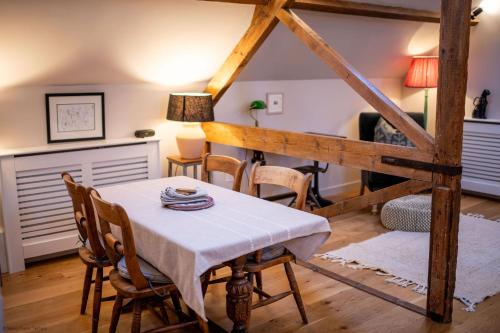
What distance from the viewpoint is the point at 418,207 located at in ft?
15.3

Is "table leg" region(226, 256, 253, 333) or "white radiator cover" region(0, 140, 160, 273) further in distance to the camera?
"white radiator cover" region(0, 140, 160, 273)

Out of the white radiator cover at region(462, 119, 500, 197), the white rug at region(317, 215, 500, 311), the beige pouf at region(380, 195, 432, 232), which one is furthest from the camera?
the white radiator cover at region(462, 119, 500, 197)

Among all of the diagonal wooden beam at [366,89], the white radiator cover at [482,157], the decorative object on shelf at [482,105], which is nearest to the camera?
the diagonal wooden beam at [366,89]

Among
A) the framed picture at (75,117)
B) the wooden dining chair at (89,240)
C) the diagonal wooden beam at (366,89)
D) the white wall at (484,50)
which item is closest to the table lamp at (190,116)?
the framed picture at (75,117)

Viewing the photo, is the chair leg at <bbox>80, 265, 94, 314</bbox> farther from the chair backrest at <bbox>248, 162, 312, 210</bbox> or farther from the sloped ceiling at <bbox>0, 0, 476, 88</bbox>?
the sloped ceiling at <bbox>0, 0, 476, 88</bbox>

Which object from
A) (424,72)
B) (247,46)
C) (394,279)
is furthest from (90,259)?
(424,72)

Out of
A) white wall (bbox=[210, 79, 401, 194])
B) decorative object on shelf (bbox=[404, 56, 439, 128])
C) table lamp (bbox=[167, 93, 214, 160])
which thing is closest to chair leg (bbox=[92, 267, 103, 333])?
table lamp (bbox=[167, 93, 214, 160])

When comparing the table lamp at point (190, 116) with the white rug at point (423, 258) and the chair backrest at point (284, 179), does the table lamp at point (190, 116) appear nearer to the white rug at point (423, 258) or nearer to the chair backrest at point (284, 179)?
the chair backrest at point (284, 179)

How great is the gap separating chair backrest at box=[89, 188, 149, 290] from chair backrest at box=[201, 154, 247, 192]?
3.31 feet

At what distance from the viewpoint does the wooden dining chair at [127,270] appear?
230 cm

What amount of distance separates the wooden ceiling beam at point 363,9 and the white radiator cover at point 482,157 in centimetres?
126

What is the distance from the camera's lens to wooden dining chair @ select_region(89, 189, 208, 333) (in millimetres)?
2305

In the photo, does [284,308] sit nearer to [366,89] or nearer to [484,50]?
[366,89]

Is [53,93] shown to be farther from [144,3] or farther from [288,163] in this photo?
[288,163]
